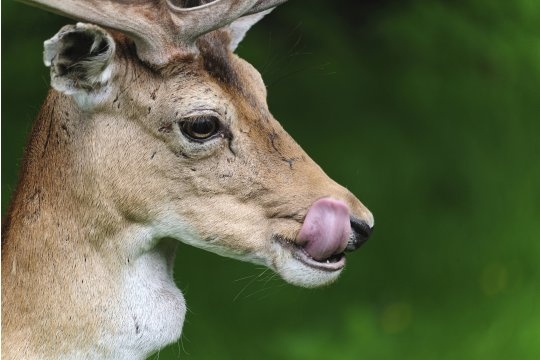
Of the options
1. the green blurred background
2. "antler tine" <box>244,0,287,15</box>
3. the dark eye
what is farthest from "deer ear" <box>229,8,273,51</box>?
the green blurred background

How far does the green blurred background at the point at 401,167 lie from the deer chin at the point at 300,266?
320cm

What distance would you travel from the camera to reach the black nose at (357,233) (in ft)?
12.3

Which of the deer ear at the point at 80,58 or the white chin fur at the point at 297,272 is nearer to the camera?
the deer ear at the point at 80,58

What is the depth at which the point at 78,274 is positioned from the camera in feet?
12.3

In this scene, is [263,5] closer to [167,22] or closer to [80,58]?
[167,22]

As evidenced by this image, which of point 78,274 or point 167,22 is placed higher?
point 167,22

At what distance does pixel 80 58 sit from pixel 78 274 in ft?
2.35

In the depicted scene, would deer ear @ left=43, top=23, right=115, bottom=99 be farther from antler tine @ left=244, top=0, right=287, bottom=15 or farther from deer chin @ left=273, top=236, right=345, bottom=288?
deer chin @ left=273, top=236, right=345, bottom=288

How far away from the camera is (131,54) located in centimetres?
377

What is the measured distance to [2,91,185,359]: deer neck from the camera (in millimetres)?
3746

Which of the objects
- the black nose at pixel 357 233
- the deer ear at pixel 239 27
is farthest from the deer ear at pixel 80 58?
the black nose at pixel 357 233

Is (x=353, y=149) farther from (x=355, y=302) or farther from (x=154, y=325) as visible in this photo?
(x=154, y=325)

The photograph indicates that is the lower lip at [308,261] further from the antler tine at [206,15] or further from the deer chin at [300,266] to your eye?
the antler tine at [206,15]

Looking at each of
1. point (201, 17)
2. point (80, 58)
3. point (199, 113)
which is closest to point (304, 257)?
point (199, 113)
